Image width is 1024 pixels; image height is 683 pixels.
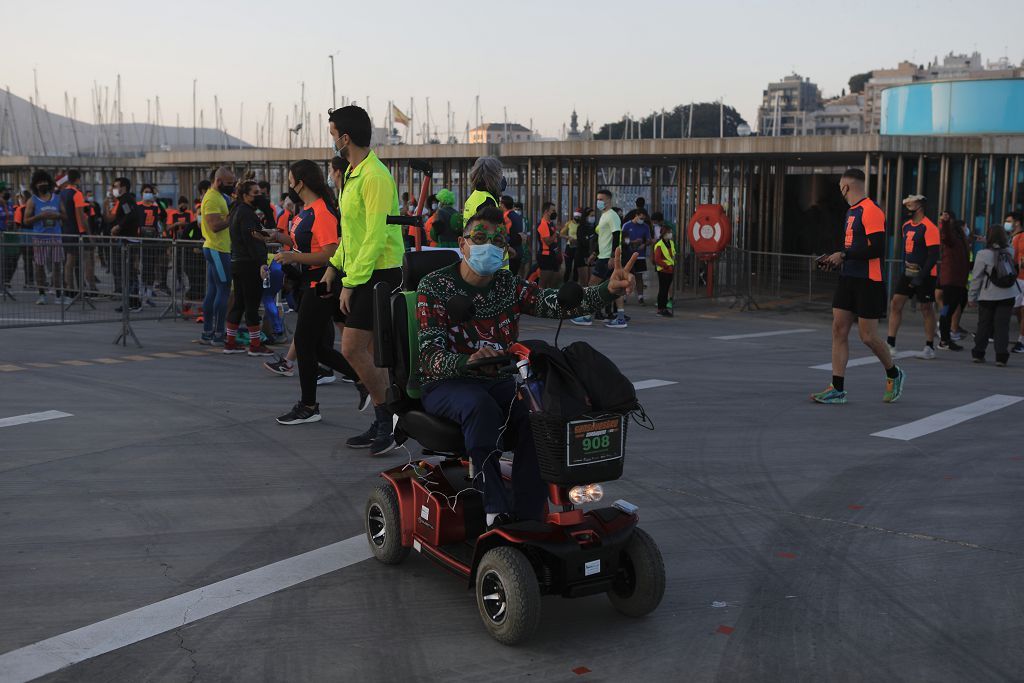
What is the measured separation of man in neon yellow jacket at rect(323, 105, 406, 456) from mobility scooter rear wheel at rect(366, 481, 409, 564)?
1.74 meters

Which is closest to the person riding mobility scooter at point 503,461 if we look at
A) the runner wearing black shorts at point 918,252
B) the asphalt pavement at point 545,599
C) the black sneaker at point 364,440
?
the asphalt pavement at point 545,599

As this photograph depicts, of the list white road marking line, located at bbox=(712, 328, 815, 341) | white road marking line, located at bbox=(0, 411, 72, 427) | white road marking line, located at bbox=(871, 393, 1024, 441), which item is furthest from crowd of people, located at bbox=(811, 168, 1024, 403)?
white road marking line, located at bbox=(0, 411, 72, 427)

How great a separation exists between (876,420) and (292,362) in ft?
17.3

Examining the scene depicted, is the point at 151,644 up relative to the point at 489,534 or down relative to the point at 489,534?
down

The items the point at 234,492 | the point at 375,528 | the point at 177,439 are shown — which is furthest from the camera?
the point at 177,439

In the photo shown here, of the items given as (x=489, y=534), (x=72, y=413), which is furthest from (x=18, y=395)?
(x=489, y=534)

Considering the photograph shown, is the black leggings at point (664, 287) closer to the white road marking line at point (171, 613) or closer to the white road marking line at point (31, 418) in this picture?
the white road marking line at point (31, 418)

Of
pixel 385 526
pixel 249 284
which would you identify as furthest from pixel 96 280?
pixel 385 526

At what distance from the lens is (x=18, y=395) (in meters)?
8.75

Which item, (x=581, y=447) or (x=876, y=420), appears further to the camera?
(x=876, y=420)

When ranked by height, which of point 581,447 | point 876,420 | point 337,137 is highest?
point 337,137

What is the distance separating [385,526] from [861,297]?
5528 millimetres

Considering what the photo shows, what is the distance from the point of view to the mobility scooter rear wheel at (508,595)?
12.6ft

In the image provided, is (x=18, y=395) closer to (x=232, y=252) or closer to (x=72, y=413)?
(x=72, y=413)
